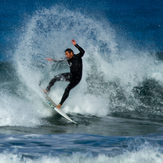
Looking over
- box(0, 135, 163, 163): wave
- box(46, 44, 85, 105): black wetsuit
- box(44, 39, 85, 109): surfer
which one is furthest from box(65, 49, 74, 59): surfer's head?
box(0, 135, 163, 163): wave

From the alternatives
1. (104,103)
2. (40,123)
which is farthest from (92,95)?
(40,123)

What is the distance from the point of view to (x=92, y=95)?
1031cm

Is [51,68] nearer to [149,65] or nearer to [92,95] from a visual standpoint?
[92,95]

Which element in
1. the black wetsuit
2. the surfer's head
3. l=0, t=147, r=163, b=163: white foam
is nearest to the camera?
l=0, t=147, r=163, b=163: white foam

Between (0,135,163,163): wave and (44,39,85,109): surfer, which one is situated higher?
(44,39,85,109): surfer

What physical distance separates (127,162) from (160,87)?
29.0 feet

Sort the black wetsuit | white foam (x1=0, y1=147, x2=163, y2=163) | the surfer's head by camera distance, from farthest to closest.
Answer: the black wetsuit, the surfer's head, white foam (x1=0, y1=147, x2=163, y2=163)

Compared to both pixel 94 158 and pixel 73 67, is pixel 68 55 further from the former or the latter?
pixel 94 158

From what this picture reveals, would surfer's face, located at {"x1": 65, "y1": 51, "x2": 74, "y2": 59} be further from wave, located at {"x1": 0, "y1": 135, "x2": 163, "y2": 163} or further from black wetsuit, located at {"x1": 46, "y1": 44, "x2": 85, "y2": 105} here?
wave, located at {"x1": 0, "y1": 135, "x2": 163, "y2": 163}

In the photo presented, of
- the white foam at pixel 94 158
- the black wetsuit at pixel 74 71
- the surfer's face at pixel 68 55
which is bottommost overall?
the white foam at pixel 94 158

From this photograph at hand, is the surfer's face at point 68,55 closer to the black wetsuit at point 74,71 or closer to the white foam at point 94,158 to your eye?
the black wetsuit at point 74,71

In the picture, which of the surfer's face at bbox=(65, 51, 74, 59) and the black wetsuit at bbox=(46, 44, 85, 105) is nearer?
the surfer's face at bbox=(65, 51, 74, 59)

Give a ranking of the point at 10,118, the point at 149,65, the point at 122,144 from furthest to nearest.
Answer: the point at 149,65 < the point at 10,118 < the point at 122,144

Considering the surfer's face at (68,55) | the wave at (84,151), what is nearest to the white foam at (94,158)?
the wave at (84,151)
